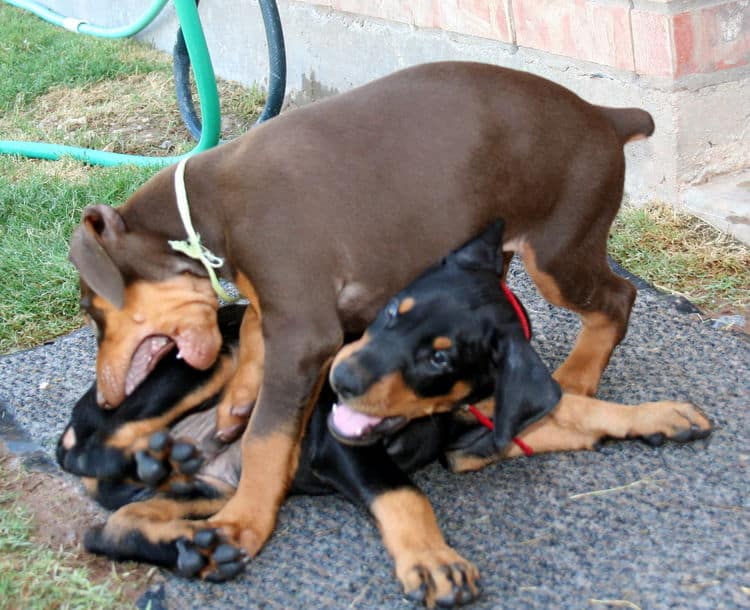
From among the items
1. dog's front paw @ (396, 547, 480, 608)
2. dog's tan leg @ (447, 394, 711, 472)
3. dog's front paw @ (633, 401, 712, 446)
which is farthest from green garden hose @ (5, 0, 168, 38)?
dog's front paw @ (396, 547, 480, 608)

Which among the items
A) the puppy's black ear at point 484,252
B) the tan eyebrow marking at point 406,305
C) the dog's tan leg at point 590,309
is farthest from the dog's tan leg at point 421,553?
the dog's tan leg at point 590,309

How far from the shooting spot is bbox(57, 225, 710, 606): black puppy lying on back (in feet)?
10.5

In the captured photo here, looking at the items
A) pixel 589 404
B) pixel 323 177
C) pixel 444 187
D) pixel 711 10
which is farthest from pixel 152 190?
pixel 711 10

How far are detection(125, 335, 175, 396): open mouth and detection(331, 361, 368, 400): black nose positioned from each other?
82 cm

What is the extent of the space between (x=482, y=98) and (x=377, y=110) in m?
0.38

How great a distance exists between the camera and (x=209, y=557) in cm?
321

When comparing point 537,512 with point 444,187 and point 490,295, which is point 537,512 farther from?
point 444,187

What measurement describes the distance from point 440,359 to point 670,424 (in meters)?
0.90

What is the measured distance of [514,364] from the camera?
3.24 meters

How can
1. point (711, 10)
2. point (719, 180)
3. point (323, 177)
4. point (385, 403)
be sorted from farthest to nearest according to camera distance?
point (719, 180)
point (711, 10)
point (323, 177)
point (385, 403)

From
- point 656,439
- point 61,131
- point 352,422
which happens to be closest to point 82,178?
point 61,131

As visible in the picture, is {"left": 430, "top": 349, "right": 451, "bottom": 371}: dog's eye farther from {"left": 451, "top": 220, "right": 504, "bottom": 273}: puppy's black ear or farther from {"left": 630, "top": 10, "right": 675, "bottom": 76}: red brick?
{"left": 630, "top": 10, "right": 675, "bottom": 76}: red brick

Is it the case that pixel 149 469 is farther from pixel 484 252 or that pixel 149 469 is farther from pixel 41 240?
pixel 41 240

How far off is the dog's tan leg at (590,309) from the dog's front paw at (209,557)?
1410mm
